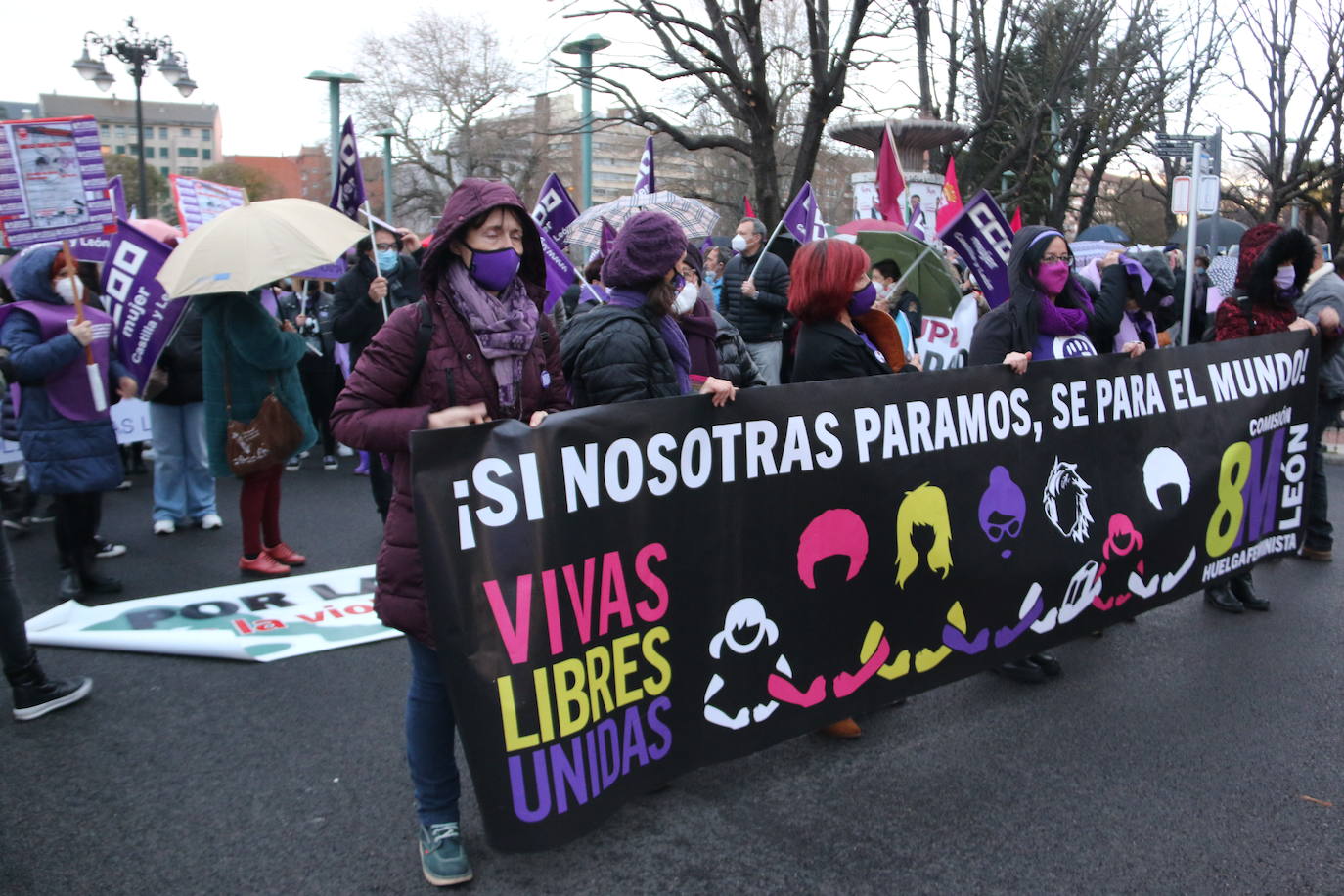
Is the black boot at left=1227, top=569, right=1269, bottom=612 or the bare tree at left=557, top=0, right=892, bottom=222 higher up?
the bare tree at left=557, top=0, right=892, bottom=222

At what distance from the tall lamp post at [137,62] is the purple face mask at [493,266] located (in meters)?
19.7

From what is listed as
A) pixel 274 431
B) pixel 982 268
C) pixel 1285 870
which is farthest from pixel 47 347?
pixel 1285 870

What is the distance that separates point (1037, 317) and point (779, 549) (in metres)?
2.13

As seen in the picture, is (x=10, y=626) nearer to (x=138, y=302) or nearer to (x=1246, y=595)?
(x=138, y=302)

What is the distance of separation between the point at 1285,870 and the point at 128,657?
4.37 m

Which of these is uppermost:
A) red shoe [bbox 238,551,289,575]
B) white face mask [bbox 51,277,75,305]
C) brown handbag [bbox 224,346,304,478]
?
white face mask [bbox 51,277,75,305]

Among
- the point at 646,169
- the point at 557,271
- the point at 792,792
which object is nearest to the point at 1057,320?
the point at 792,792

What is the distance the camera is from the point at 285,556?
6047mm

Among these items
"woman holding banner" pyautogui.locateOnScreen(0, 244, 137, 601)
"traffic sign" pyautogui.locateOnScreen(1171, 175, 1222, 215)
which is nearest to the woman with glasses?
"woman holding banner" pyautogui.locateOnScreen(0, 244, 137, 601)

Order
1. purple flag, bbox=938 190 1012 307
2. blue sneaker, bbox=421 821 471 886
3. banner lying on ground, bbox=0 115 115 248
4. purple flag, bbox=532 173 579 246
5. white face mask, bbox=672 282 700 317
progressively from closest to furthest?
blue sneaker, bbox=421 821 471 886
white face mask, bbox=672 282 700 317
banner lying on ground, bbox=0 115 115 248
purple flag, bbox=938 190 1012 307
purple flag, bbox=532 173 579 246

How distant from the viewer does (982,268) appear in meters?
6.01

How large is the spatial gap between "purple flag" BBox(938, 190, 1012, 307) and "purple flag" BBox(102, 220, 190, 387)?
14.6 feet

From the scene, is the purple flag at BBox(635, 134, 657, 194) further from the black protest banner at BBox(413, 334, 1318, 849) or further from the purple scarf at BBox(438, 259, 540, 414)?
the purple scarf at BBox(438, 259, 540, 414)

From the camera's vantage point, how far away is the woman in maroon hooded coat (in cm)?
266
